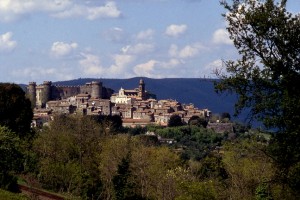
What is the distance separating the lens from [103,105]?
15238 cm

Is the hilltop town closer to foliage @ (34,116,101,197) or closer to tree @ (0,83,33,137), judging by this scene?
tree @ (0,83,33,137)

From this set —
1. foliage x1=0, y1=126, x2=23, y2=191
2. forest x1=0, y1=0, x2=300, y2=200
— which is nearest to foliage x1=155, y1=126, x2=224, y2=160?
forest x1=0, y1=0, x2=300, y2=200

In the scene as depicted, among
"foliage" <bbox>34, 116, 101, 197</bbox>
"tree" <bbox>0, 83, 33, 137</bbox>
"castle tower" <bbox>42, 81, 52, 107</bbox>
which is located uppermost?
"castle tower" <bbox>42, 81, 52, 107</bbox>

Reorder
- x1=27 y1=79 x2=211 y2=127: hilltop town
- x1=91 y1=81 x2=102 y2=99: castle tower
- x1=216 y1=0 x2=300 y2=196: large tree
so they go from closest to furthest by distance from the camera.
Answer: x1=216 y1=0 x2=300 y2=196: large tree
x1=27 y1=79 x2=211 y2=127: hilltop town
x1=91 y1=81 x2=102 y2=99: castle tower

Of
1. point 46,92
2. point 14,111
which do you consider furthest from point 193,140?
point 46,92

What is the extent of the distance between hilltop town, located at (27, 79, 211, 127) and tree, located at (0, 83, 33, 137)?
245 feet

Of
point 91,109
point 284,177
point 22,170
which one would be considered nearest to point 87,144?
point 22,170

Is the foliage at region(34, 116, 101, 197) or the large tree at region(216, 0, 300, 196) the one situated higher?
the large tree at region(216, 0, 300, 196)

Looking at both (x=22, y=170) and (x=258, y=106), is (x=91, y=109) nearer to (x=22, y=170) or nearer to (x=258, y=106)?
(x=22, y=170)

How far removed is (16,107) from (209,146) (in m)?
43.3

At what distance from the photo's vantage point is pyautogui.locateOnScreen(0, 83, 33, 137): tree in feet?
153

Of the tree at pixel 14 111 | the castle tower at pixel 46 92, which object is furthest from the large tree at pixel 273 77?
the castle tower at pixel 46 92

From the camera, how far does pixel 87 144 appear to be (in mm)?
42125

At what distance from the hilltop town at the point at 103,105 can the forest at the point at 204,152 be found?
6523cm
